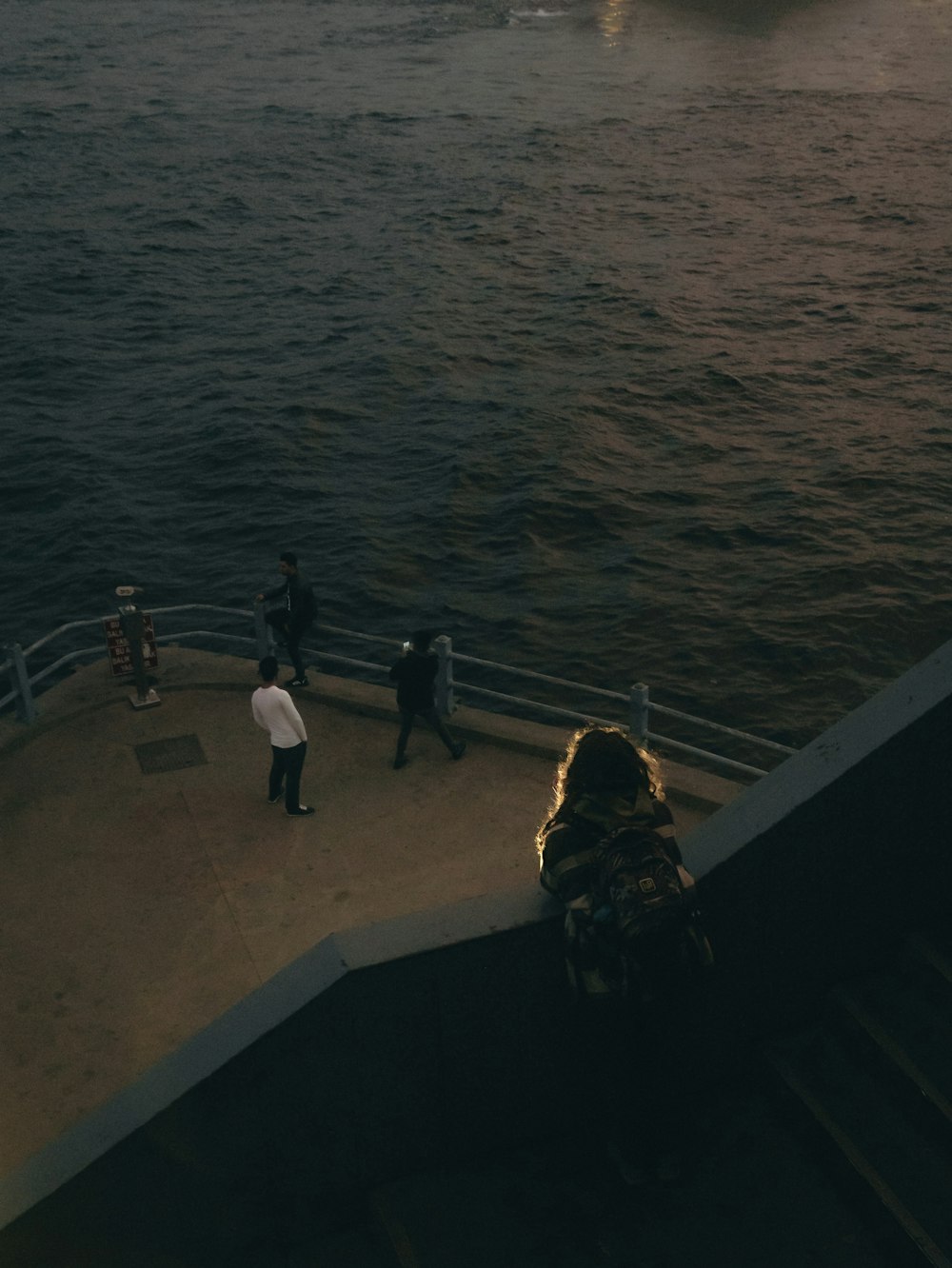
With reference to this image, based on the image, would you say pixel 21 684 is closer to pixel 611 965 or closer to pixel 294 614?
pixel 294 614

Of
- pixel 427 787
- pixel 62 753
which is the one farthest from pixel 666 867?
pixel 62 753

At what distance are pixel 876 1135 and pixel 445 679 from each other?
6826 millimetres

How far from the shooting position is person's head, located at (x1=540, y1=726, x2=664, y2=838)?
5145 millimetres

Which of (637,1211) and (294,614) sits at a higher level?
(637,1211)

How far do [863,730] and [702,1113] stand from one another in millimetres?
1698

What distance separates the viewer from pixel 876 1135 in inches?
206

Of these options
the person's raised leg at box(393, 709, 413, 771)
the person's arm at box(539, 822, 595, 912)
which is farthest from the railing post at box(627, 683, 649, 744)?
the person's arm at box(539, 822, 595, 912)

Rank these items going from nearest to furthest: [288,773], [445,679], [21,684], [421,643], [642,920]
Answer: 1. [642,920]
2. [288,773]
3. [421,643]
4. [21,684]
5. [445,679]

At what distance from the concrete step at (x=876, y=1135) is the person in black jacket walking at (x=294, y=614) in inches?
291

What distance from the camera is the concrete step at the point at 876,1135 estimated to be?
4902 mm

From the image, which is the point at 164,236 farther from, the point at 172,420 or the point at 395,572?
the point at 395,572

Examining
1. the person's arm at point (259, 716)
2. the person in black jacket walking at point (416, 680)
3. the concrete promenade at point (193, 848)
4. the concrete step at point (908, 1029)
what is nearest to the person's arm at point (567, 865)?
the concrete step at point (908, 1029)

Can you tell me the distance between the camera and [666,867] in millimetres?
4961

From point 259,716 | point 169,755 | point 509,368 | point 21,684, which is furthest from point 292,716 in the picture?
point 509,368
